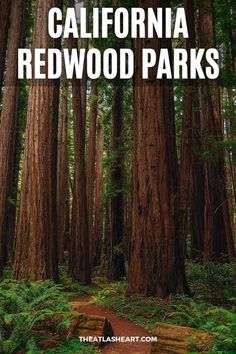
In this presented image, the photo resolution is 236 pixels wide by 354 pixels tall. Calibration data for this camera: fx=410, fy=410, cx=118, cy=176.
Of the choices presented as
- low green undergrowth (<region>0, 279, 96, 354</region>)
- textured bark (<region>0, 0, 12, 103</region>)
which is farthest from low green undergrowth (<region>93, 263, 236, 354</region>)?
textured bark (<region>0, 0, 12, 103</region>)

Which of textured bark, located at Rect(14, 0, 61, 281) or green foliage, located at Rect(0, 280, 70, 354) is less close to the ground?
textured bark, located at Rect(14, 0, 61, 281)

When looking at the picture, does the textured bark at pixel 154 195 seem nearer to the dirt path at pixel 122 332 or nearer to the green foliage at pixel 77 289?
the dirt path at pixel 122 332

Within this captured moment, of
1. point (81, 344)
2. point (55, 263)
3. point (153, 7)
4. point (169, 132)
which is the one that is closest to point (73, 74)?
point (153, 7)

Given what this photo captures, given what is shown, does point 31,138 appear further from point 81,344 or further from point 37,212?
point 81,344

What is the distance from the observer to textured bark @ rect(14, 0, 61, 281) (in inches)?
322

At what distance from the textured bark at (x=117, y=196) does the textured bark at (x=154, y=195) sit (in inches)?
211

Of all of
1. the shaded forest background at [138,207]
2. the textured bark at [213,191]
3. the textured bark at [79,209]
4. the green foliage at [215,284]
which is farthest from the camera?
the textured bark at [79,209]

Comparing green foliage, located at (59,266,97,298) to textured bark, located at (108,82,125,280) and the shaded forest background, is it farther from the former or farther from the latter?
textured bark, located at (108,82,125,280)

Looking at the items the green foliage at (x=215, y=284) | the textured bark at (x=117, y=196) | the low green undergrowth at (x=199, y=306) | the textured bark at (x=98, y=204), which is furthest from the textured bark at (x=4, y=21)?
the textured bark at (x=98, y=204)

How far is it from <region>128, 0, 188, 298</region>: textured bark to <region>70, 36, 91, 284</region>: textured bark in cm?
500

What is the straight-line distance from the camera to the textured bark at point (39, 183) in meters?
8.18

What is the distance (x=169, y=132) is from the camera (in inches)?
333

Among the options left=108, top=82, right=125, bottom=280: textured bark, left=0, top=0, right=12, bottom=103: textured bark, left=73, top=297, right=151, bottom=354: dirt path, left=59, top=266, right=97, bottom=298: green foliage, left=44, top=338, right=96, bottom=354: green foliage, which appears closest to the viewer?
left=44, top=338, right=96, bottom=354: green foliage

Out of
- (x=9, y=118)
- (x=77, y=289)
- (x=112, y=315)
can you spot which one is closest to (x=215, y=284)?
(x=112, y=315)
